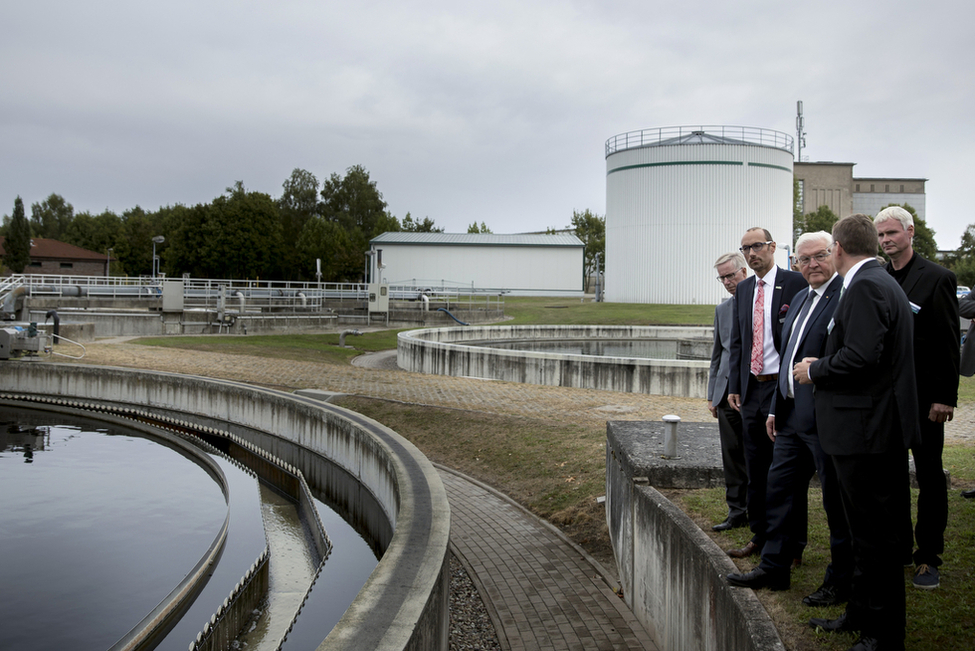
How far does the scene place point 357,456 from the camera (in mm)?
9445

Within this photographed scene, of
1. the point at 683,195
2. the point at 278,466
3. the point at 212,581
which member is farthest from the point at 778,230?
the point at 212,581

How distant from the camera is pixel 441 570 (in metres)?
4.59

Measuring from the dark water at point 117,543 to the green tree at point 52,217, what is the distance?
394 ft

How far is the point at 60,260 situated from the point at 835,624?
9345 centimetres

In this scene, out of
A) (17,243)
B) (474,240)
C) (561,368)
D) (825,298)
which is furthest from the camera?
(17,243)

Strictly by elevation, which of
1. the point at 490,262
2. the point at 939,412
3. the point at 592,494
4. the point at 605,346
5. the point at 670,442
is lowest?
the point at 592,494

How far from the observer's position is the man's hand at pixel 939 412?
A: 3883 mm

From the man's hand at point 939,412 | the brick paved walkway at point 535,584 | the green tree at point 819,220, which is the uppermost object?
the green tree at point 819,220

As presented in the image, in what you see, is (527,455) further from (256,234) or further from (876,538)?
(256,234)

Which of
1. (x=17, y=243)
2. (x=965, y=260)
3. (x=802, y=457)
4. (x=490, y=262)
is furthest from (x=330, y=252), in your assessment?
(x=802, y=457)

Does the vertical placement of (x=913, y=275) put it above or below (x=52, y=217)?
below

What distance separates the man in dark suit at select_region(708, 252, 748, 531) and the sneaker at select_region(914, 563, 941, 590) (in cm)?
107

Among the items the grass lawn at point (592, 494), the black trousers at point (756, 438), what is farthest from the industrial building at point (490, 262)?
the black trousers at point (756, 438)

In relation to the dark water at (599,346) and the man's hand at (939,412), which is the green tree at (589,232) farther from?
the man's hand at (939,412)
